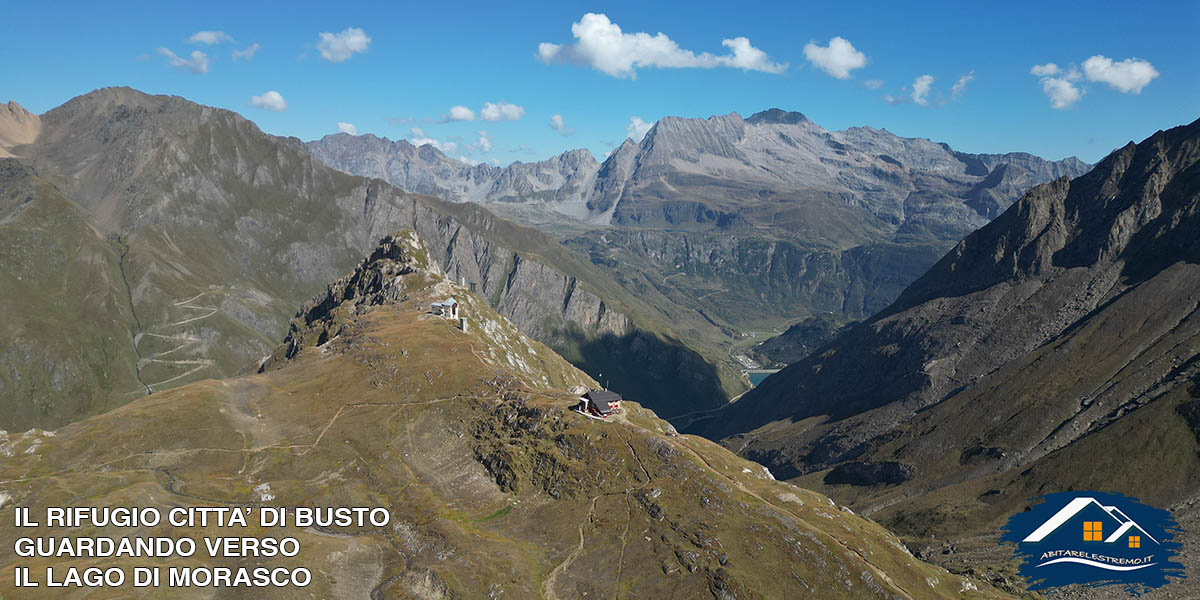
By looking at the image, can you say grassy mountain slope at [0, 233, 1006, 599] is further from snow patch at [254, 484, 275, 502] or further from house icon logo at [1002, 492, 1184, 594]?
house icon logo at [1002, 492, 1184, 594]

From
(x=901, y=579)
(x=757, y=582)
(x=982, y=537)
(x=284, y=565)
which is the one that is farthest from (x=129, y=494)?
(x=982, y=537)

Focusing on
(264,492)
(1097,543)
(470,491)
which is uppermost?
(264,492)

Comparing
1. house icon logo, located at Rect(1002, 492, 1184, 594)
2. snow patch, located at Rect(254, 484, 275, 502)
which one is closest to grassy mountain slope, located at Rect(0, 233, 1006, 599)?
snow patch, located at Rect(254, 484, 275, 502)

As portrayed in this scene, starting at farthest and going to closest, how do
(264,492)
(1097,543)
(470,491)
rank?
(1097,543), (470,491), (264,492)

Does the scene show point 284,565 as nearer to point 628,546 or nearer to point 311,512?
point 311,512

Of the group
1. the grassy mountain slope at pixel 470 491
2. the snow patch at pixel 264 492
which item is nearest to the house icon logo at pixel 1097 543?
the grassy mountain slope at pixel 470 491

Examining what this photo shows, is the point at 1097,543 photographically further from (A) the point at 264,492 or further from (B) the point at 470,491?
(A) the point at 264,492

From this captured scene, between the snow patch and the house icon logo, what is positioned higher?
the snow patch

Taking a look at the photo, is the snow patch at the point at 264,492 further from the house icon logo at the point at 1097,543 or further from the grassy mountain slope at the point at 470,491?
the house icon logo at the point at 1097,543

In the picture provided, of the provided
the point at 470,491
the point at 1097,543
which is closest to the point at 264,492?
the point at 470,491
